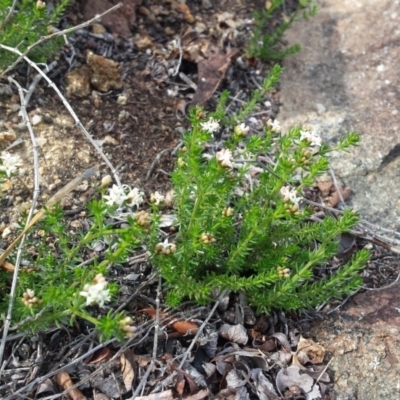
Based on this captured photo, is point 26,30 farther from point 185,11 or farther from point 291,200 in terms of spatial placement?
point 291,200

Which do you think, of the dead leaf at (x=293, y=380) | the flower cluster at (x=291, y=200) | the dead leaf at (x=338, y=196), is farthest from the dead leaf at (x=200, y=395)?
the dead leaf at (x=338, y=196)

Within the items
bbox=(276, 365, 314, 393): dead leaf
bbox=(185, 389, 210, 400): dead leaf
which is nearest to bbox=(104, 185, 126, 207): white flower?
bbox=(185, 389, 210, 400): dead leaf

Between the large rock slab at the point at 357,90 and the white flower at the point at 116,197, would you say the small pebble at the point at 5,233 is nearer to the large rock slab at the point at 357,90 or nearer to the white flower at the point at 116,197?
the white flower at the point at 116,197

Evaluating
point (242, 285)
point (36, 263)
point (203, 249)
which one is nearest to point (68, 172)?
point (36, 263)

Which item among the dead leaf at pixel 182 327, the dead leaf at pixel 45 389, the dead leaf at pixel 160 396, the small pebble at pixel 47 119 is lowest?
the dead leaf at pixel 45 389

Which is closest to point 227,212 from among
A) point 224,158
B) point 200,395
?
point 224,158

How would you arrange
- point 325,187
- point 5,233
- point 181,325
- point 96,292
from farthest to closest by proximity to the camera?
point 325,187, point 5,233, point 181,325, point 96,292

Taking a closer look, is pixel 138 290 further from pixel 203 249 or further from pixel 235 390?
pixel 235 390
